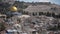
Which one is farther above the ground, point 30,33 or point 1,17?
point 1,17

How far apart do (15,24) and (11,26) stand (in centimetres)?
6

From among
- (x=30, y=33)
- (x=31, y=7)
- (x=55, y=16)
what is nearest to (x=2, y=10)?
(x=31, y=7)

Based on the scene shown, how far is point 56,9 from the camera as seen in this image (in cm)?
231

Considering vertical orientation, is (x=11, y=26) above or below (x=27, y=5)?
below

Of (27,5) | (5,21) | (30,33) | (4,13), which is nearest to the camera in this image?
(30,33)

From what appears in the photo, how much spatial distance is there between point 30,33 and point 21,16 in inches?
13.9

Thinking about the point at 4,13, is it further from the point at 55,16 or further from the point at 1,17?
the point at 55,16

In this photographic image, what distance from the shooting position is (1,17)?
2.22 meters

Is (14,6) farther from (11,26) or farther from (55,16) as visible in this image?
(55,16)

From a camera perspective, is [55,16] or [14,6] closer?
[55,16]

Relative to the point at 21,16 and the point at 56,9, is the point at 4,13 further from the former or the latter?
the point at 56,9

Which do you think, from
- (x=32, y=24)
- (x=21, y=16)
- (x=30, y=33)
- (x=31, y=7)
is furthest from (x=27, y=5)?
(x=30, y=33)

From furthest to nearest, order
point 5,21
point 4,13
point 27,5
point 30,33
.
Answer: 1. point 27,5
2. point 4,13
3. point 5,21
4. point 30,33

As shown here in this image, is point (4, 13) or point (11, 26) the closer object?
point (11, 26)
